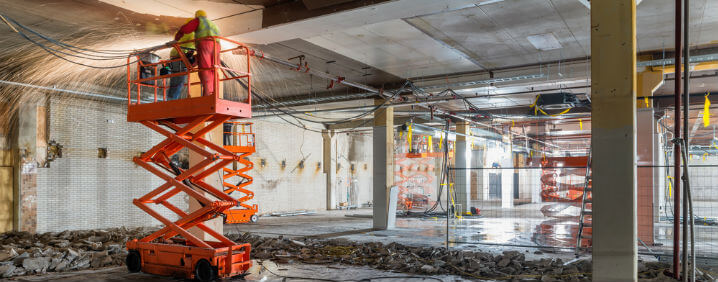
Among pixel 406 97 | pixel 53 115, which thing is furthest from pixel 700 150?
pixel 53 115

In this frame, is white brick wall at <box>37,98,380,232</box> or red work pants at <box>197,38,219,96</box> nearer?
red work pants at <box>197,38,219,96</box>

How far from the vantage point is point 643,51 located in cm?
1172

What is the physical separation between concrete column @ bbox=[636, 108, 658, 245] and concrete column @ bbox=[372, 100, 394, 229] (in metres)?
7.08

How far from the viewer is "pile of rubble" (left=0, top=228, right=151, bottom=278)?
815 centimetres

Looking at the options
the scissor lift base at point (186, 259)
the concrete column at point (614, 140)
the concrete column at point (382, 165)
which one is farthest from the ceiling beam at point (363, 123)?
the concrete column at point (614, 140)

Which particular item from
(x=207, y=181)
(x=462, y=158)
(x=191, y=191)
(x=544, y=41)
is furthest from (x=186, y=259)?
(x=462, y=158)

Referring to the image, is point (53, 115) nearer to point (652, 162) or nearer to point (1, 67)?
point (1, 67)

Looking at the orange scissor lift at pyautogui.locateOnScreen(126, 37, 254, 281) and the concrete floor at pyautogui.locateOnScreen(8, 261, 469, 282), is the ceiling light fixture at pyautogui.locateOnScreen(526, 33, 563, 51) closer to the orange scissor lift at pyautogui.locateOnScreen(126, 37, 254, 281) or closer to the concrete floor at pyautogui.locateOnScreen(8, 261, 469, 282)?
the concrete floor at pyautogui.locateOnScreen(8, 261, 469, 282)

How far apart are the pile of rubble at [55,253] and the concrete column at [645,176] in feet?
37.4

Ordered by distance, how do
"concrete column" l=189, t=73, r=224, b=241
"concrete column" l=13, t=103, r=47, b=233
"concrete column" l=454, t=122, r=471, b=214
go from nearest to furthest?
"concrete column" l=189, t=73, r=224, b=241 < "concrete column" l=13, t=103, r=47, b=233 < "concrete column" l=454, t=122, r=471, b=214

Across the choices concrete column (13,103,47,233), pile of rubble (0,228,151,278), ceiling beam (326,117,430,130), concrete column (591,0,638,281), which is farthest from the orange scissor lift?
ceiling beam (326,117,430,130)

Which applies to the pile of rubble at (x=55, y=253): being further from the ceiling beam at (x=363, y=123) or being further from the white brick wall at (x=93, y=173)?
the ceiling beam at (x=363, y=123)

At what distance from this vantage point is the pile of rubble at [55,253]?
8.15 metres

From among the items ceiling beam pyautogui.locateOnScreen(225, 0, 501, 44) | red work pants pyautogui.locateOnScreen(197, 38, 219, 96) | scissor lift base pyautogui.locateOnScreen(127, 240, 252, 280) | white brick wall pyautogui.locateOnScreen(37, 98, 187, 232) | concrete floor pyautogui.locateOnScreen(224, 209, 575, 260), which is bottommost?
concrete floor pyautogui.locateOnScreen(224, 209, 575, 260)
